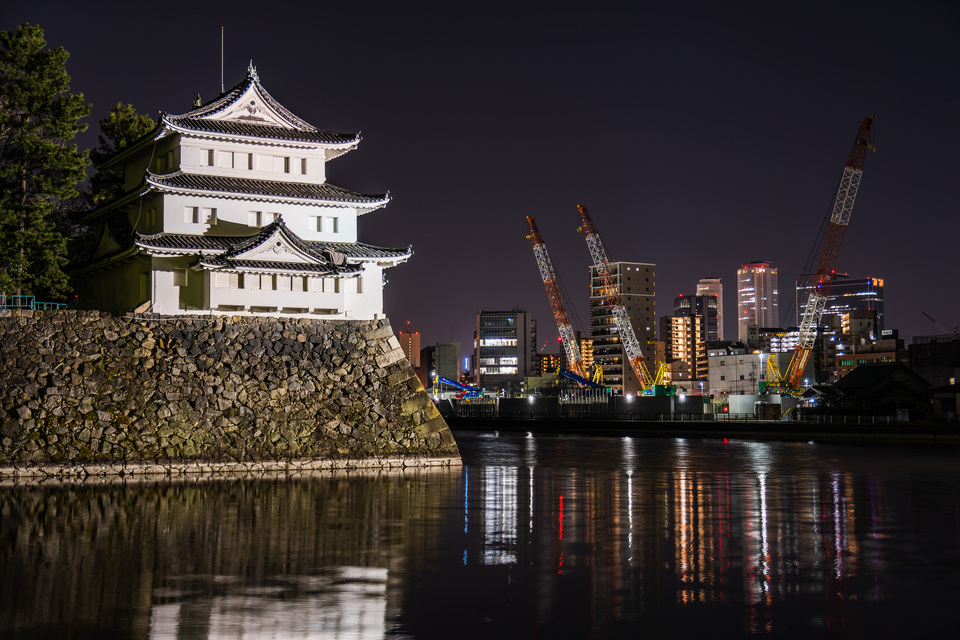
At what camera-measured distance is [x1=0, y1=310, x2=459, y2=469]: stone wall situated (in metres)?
36.2

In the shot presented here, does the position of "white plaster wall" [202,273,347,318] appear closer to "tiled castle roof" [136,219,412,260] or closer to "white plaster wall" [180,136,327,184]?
"tiled castle roof" [136,219,412,260]

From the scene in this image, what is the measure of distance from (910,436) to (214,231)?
46247mm

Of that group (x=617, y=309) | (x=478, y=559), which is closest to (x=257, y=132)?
(x=478, y=559)

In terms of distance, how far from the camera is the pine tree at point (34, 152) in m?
48.2

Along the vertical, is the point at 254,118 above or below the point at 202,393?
above

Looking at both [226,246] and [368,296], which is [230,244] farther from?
[368,296]

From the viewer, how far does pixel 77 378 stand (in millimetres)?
37656

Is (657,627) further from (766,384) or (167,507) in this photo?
(766,384)

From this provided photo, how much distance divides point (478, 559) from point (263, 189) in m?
33.7

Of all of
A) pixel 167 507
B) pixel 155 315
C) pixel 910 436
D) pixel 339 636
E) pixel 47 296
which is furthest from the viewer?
pixel 910 436

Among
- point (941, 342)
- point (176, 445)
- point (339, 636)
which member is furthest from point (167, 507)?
point (941, 342)

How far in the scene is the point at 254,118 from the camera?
163 ft

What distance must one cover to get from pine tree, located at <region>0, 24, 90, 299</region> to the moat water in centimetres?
2118

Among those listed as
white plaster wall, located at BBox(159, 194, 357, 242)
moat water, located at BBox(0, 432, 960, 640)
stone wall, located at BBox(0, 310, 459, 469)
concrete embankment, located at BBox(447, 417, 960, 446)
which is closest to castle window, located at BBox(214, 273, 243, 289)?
stone wall, located at BBox(0, 310, 459, 469)
